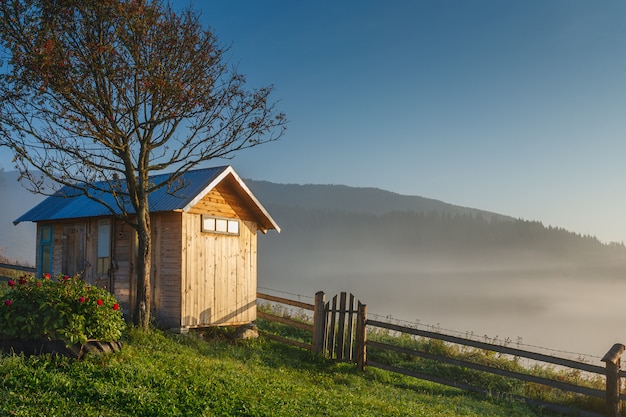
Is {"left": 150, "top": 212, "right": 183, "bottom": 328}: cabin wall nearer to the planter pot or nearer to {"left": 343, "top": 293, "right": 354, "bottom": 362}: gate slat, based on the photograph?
{"left": 343, "top": 293, "right": 354, "bottom": 362}: gate slat

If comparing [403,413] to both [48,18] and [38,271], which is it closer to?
[48,18]

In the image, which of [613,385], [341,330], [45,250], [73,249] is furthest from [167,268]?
[613,385]

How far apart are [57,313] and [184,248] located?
736cm

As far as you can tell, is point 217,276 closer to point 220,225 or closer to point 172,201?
point 220,225

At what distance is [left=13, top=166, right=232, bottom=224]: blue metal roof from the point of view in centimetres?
1859

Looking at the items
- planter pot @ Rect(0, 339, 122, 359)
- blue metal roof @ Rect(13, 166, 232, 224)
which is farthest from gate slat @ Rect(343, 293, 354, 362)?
planter pot @ Rect(0, 339, 122, 359)

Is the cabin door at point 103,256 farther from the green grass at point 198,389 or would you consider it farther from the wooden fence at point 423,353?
the wooden fence at point 423,353

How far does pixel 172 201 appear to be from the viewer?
18750 mm

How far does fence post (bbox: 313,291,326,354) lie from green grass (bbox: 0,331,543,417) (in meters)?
1.75

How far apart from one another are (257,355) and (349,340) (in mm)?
3040

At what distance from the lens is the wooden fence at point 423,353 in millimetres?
14078

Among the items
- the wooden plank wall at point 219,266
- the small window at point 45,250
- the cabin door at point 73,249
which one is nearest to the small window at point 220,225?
the wooden plank wall at point 219,266

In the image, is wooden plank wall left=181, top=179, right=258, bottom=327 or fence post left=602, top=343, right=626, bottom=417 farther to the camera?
wooden plank wall left=181, top=179, right=258, bottom=327

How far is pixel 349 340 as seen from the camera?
1850 cm
